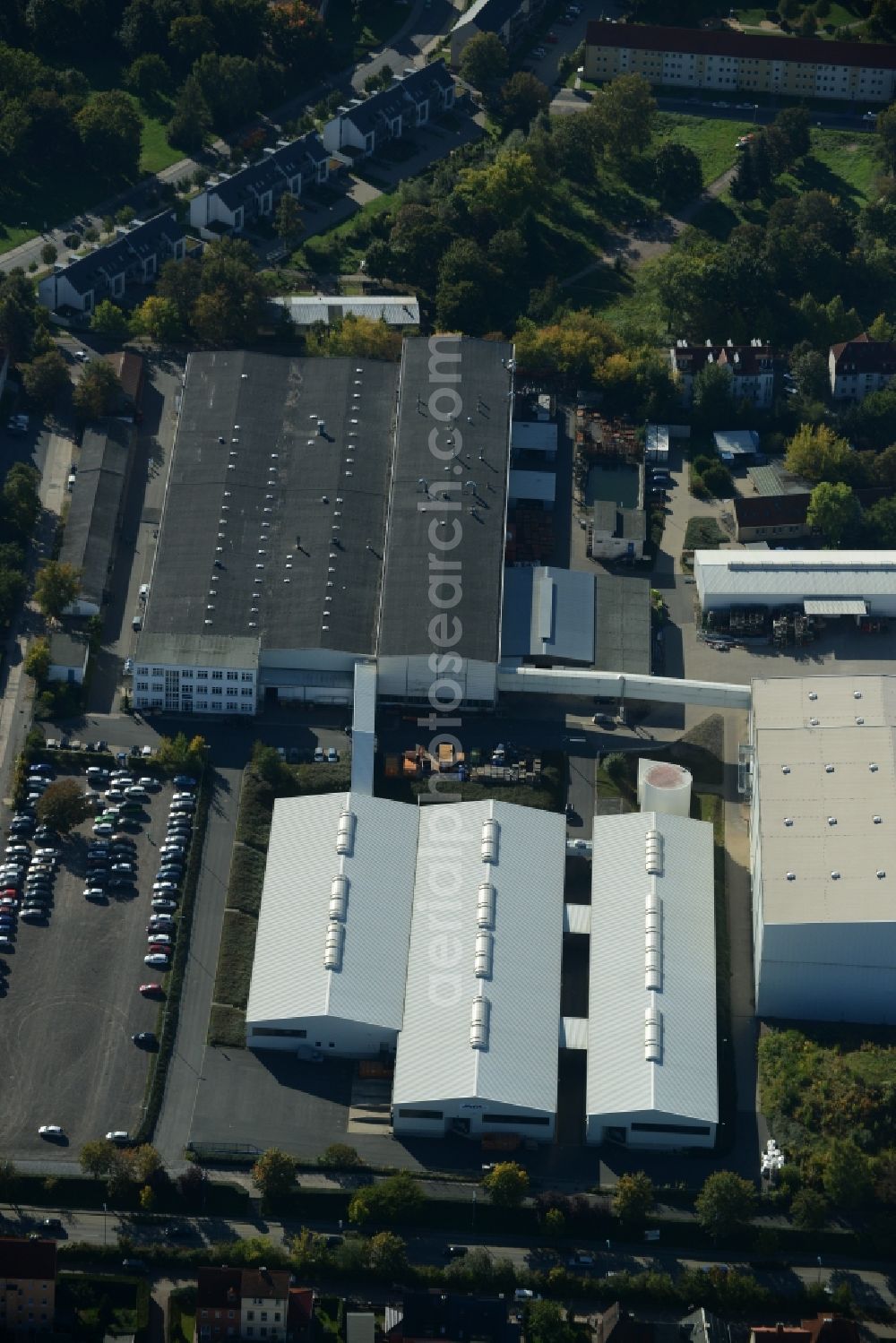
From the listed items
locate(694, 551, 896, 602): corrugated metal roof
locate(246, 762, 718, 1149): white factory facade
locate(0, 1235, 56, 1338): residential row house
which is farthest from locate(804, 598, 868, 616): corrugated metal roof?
locate(0, 1235, 56, 1338): residential row house

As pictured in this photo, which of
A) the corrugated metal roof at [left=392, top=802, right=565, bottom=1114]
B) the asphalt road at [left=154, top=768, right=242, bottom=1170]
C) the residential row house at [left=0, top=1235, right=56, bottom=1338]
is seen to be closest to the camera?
the residential row house at [left=0, top=1235, right=56, bottom=1338]

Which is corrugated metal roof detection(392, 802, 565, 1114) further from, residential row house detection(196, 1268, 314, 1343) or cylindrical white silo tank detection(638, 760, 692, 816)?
residential row house detection(196, 1268, 314, 1343)

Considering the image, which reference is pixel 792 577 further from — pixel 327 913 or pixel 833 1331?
pixel 833 1331

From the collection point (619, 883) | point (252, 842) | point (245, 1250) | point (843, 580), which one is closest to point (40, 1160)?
point (245, 1250)

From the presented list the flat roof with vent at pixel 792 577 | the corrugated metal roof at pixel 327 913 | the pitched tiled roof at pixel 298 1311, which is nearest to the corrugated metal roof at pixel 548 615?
the flat roof with vent at pixel 792 577

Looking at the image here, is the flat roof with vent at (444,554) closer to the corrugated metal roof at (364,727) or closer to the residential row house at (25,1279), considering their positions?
the corrugated metal roof at (364,727)

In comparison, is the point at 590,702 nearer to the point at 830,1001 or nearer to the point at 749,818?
the point at 749,818

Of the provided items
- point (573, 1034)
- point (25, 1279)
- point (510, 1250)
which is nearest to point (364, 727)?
point (573, 1034)
